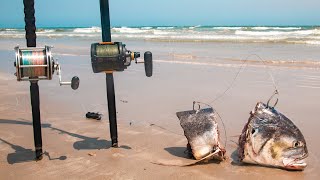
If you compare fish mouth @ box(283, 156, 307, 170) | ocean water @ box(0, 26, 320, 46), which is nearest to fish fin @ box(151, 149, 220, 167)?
fish mouth @ box(283, 156, 307, 170)

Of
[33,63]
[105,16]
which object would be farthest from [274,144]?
[33,63]

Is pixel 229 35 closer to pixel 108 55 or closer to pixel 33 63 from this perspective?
pixel 108 55

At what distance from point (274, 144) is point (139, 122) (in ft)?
8.58

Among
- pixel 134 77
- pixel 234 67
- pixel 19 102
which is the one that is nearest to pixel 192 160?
pixel 19 102

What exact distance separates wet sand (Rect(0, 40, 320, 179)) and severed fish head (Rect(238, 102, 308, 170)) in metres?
0.11

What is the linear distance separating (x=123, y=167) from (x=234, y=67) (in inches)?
362

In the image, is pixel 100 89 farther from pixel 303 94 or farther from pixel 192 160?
pixel 192 160

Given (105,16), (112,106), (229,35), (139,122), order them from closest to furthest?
1. (105,16)
2. (112,106)
3. (139,122)
4. (229,35)

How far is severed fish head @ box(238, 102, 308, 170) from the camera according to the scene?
12.9 ft

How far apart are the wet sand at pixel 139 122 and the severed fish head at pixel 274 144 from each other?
11 cm

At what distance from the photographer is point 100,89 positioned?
8.92 metres

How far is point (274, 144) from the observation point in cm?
394

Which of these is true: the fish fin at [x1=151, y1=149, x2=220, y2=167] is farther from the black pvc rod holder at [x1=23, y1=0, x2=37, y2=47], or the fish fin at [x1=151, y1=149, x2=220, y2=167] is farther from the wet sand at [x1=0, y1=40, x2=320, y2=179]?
the black pvc rod holder at [x1=23, y1=0, x2=37, y2=47]

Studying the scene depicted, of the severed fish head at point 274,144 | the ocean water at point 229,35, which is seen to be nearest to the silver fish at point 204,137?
the severed fish head at point 274,144
